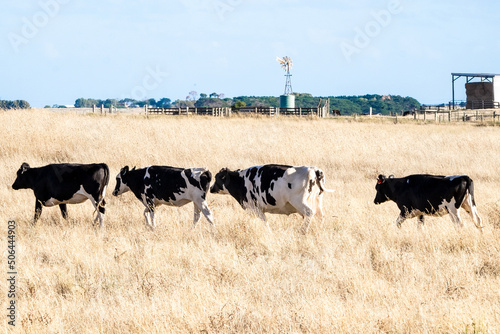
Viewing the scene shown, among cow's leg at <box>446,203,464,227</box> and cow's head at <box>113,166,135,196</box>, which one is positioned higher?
cow's head at <box>113,166,135,196</box>

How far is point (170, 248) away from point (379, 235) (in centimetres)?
319

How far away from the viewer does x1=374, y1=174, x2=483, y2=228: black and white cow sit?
372 inches

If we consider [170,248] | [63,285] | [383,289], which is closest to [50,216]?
[170,248]

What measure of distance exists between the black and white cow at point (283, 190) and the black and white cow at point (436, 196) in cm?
140

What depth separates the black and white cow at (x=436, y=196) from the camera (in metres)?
9.45

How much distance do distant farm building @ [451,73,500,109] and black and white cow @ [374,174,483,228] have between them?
197ft

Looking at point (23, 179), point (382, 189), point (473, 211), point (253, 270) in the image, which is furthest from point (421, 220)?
point (23, 179)

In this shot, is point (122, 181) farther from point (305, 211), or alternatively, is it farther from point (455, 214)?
point (455, 214)

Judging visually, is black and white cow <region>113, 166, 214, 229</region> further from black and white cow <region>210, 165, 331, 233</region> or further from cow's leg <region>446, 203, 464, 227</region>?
cow's leg <region>446, 203, 464, 227</region>

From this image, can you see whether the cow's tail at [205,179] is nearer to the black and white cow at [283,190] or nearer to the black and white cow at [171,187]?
the black and white cow at [171,187]

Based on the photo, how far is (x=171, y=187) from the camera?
1057cm

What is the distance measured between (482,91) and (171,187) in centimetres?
6370

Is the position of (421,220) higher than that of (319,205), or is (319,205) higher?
(319,205)

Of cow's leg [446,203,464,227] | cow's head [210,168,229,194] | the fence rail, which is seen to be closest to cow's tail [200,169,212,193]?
cow's head [210,168,229,194]
